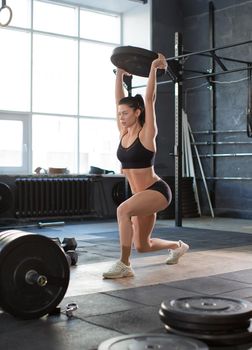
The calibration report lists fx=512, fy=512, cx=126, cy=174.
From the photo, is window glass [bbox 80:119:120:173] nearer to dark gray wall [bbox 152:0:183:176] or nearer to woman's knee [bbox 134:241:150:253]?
dark gray wall [bbox 152:0:183:176]

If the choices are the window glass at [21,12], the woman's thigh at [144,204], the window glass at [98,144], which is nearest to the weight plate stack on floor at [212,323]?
the woman's thigh at [144,204]

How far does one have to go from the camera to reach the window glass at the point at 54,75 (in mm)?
8203

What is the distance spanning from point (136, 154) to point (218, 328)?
1.70 meters

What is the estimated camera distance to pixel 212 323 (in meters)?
2.01

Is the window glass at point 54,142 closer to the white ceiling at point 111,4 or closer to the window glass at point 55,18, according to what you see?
the window glass at point 55,18

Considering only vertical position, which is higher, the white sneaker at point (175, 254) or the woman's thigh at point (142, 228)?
the woman's thigh at point (142, 228)

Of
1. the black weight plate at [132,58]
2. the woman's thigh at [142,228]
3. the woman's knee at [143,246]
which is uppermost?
the black weight plate at [132,58]

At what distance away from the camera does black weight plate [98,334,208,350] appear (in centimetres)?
180

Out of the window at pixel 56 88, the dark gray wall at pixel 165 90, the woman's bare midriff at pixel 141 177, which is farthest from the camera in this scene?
the dark gray wall at pixel 165 90

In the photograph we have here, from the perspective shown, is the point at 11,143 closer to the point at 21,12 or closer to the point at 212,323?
the point at 21,12

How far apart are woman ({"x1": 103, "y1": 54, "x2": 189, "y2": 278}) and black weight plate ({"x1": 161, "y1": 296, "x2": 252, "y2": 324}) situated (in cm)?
121

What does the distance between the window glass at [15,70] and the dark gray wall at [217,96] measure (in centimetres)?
229

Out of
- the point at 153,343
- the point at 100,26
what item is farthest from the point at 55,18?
the point at 153,343

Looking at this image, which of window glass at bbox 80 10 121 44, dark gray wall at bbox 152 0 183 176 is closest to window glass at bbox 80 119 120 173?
dark gray wall at bbox 152 0 183 176
